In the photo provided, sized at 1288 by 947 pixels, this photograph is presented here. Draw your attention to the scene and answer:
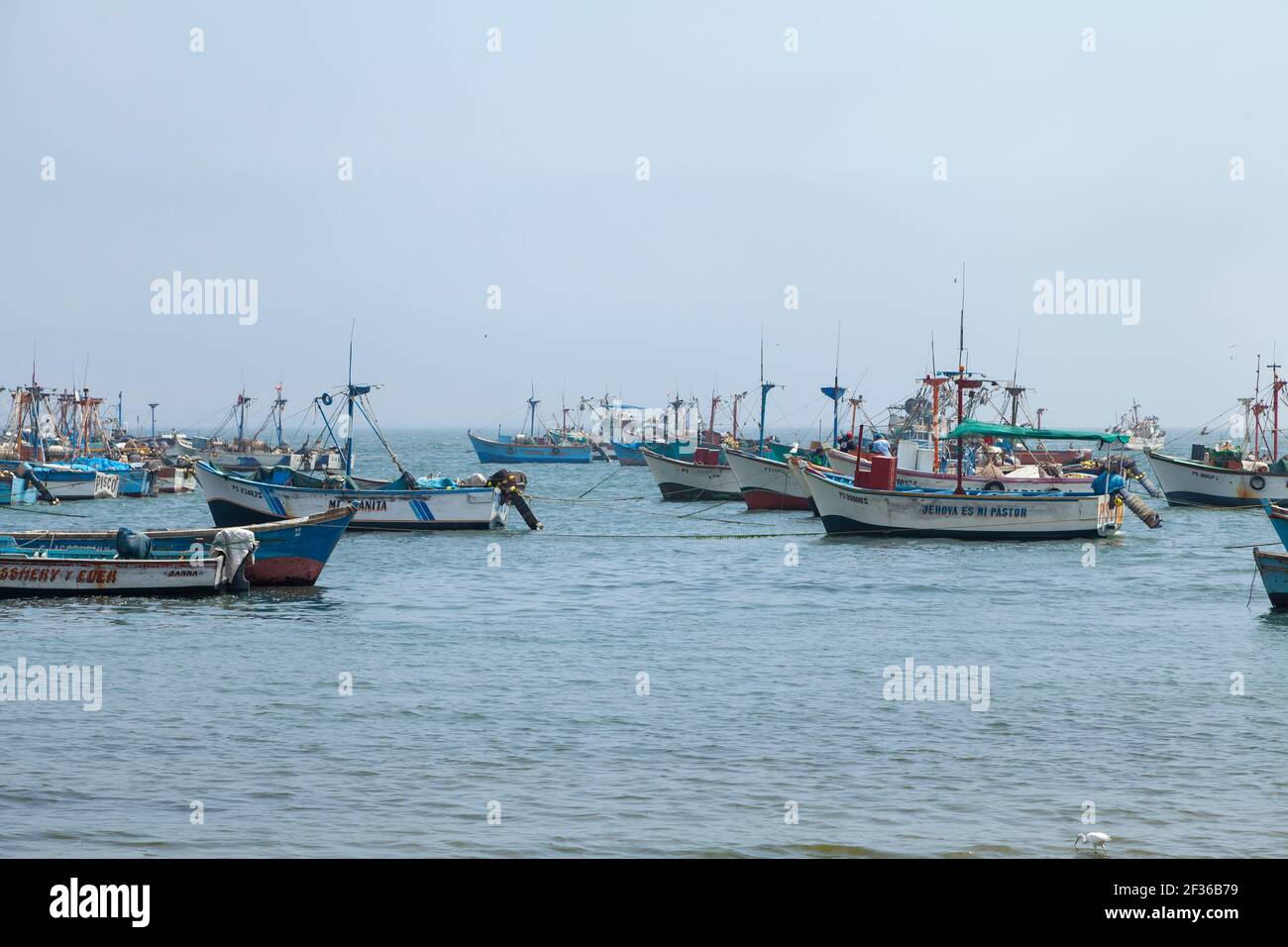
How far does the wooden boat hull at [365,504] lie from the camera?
45344mm

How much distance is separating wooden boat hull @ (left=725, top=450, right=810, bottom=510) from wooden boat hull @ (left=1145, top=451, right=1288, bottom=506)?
16117 millimetres

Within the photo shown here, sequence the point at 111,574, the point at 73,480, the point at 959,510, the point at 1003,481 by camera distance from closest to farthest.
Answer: the point at 111,574
the point at 959,510
the point at 1003,481
the point at 73,480

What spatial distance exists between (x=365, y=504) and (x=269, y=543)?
1665 cm

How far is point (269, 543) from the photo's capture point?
105ft

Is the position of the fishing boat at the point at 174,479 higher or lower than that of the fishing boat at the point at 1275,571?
lower

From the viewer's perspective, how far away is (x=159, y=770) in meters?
15.9

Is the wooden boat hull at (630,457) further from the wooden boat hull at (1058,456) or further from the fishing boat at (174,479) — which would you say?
the fishing boat at (174,479)

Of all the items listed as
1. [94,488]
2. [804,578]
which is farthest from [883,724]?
[94,488]

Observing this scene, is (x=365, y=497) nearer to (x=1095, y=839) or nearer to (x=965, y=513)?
(x=965, y=513)

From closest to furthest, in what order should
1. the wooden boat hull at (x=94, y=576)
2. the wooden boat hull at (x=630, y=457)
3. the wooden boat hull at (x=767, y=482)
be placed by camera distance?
the wooden boat hull at (x=94, y=576) → the wooden boat hull at (x=767, y=482) → the wooden boat hull at (x=630, y=457)

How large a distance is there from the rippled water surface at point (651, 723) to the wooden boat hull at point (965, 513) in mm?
9157

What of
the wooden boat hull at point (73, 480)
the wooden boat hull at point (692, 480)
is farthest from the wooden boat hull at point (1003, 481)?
the wooden boat hull at point (73, 480)

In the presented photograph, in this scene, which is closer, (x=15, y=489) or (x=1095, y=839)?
(x=1095, y=839)

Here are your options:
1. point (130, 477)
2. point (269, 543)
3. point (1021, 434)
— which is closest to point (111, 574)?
point (269, 543)
